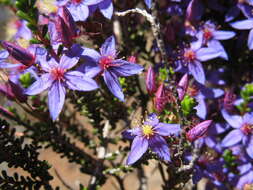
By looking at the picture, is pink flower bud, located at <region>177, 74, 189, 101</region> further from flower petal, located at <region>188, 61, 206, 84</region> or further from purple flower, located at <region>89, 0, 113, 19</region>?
purple flower, located at <region>89, 0, 113, 19</region>

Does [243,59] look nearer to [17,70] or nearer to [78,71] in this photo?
[78,71]

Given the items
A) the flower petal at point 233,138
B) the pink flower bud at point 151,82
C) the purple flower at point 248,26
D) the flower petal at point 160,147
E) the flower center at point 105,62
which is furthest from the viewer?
the flower petal at point 233,138

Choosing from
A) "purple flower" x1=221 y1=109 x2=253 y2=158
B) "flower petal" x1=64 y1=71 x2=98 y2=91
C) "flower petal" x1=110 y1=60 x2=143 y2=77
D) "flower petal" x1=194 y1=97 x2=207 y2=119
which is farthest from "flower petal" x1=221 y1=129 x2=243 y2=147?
"flower petal" x1=64 y1=71 x2=98 y2=91

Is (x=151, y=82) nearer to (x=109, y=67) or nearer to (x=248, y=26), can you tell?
(x=109, y=67)

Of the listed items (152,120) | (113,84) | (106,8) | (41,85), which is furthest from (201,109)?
(41,85)

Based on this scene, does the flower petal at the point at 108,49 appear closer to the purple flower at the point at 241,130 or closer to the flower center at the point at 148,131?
the flower center at the point at 148,131

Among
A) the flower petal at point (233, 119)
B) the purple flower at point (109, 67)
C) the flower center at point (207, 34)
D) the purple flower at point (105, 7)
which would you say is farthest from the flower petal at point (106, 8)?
the flower petal at point (233, 119)
